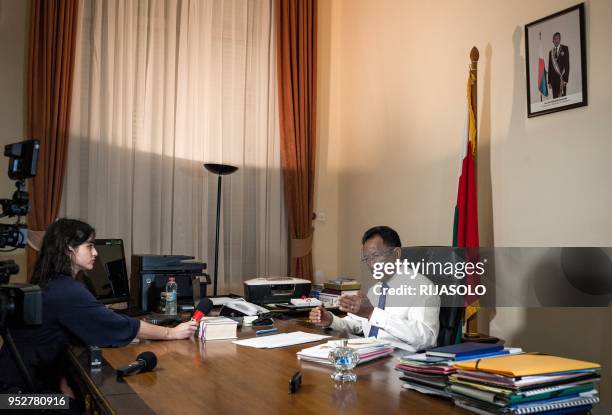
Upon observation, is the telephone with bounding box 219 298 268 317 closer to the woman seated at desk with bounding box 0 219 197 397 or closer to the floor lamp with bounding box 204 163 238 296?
the woman seated at desk with bounding box 0 219 197 397

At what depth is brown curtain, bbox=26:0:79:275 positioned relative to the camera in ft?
11.6

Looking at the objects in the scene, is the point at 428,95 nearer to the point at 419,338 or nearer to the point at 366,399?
the point at 419,338

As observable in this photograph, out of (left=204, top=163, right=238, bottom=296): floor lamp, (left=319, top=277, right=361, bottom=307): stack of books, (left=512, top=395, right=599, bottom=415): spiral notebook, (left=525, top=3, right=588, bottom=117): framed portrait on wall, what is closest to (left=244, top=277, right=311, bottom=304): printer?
(left=319, top=277, right=361, bottom=307): stack of books

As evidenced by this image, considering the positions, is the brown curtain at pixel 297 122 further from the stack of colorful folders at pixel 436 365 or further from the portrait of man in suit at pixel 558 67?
the stack of colorful folders at pixel 436 365

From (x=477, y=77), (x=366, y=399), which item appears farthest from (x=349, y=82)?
(x=366, y=399)

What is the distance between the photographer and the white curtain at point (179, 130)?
3795mm

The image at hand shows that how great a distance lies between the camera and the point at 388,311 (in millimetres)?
2475

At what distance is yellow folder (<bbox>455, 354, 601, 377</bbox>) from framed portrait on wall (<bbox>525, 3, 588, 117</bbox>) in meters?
1.62

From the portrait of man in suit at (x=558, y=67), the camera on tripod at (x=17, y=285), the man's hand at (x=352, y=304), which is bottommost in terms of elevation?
the man's hand at (x=352, y=304)

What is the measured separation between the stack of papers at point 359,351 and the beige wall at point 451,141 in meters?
1.18

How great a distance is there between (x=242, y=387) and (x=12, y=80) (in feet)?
9.50

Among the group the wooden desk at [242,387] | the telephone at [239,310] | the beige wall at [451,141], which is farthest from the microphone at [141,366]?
the beige wall at [451,141]

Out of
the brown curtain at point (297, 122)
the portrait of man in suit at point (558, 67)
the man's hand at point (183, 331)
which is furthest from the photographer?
the brown curtain at point (297, 122)

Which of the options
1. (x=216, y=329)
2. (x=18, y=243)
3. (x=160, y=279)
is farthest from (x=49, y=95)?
(x=216, y=329)
